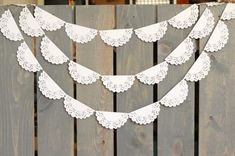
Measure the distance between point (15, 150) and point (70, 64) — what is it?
0.43 metres

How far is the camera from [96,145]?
5.70 feet

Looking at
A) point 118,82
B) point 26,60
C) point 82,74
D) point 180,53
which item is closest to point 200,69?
point 180,53

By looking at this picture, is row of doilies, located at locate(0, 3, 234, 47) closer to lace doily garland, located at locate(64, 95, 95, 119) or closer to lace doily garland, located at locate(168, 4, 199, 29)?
lace doily garland, located at locate(168, 4, 199, 29)

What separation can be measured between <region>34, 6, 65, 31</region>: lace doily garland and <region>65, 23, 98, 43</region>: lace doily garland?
34 millimetres

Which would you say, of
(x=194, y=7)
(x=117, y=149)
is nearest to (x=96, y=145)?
(x=117, y=149)

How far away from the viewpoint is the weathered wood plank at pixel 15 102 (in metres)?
1.74

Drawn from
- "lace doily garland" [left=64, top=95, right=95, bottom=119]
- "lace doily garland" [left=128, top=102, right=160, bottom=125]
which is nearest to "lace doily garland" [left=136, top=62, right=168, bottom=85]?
"lace doily garland" [left=128, top=102, right=160, bottom=125]

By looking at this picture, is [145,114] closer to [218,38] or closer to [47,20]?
[218,38]

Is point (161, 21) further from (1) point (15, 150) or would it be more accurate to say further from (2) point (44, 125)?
(1) point (15, 150)

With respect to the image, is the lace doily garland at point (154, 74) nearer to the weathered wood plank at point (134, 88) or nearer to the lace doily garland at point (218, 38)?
the weathered wood plank at point (134, 88)

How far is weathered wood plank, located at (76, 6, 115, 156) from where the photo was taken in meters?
1.73

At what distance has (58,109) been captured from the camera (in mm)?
1735

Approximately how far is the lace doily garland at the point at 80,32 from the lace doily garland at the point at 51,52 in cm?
8

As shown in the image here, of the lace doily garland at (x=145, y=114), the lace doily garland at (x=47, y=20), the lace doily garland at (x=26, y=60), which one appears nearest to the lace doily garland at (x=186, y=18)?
the lace doily garland at (x=145, y=114)
